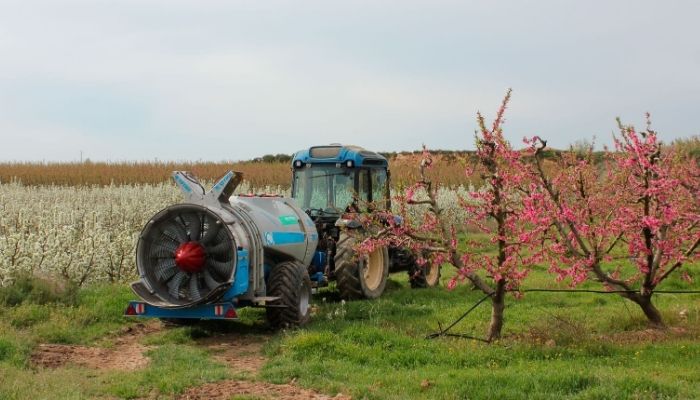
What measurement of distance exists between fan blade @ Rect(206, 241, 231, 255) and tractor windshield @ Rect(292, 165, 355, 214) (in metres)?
3.38

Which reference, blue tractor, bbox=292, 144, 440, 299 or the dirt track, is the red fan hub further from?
blue tractor, bbox=292, 144, 440, 299

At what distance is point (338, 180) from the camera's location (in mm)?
12992

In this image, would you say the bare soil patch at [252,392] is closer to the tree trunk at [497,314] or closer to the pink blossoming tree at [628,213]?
the tree trunk at [497,314]

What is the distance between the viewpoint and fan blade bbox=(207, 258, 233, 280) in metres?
9.70

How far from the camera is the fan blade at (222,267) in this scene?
9.70 metres

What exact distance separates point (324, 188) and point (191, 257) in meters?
3.88

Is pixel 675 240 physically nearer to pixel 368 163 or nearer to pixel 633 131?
pixel 633 131

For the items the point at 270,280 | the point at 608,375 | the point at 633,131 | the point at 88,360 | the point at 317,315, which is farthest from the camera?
the point at 317,315

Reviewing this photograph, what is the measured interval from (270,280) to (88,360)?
8.56 ft

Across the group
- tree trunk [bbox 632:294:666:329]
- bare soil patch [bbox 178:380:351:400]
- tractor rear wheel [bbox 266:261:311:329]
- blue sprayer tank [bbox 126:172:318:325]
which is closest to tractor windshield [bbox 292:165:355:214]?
blue sprayer tank [bbox 126:172:318:325]

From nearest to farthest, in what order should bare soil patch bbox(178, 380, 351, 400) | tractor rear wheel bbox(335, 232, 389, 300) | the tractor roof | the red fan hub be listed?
bare soil patch bbox(178, 380, 351, 400)
the red fan hub
tractor rear wheel bbox(335, 232, 389, 300)
the tractor roof

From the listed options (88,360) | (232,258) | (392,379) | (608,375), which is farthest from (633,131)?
(88,360)

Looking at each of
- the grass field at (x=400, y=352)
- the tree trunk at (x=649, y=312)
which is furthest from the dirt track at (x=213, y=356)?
the tree trunk at (x=649, y=312)

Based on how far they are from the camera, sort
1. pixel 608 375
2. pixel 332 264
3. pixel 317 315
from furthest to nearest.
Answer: pixel 332 264
pixel 317 315
pixel 608 375
